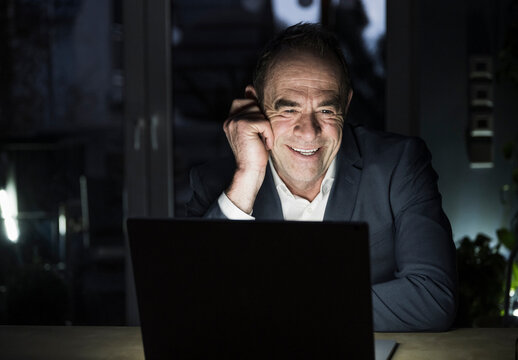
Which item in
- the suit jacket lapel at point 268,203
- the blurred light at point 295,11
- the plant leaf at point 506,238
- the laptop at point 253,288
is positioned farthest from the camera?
the blurred light at point 295,11

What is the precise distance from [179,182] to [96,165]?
682mm

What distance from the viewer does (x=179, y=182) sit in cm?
360

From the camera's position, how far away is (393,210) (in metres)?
1.97

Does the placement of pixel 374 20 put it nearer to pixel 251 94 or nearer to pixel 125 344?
pixel 251 94

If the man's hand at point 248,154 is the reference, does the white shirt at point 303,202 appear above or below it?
below

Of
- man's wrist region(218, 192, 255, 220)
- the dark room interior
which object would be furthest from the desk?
the dark room interior

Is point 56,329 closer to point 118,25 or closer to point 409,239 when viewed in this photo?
point 409,239

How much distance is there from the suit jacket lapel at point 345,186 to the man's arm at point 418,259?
0.12 m

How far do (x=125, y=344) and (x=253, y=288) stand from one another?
54 cm

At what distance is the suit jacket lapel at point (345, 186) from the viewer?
199cm

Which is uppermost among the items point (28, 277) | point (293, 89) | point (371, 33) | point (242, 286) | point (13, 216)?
point (371, 33)

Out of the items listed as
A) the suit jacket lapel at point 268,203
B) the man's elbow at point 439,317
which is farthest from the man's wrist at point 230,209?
the man's elbow at point 439,317

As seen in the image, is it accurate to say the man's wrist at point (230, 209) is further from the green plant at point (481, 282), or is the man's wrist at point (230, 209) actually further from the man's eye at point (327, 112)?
the green plant at point (481, 282)

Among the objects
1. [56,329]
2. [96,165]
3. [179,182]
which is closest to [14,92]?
[96,165]
